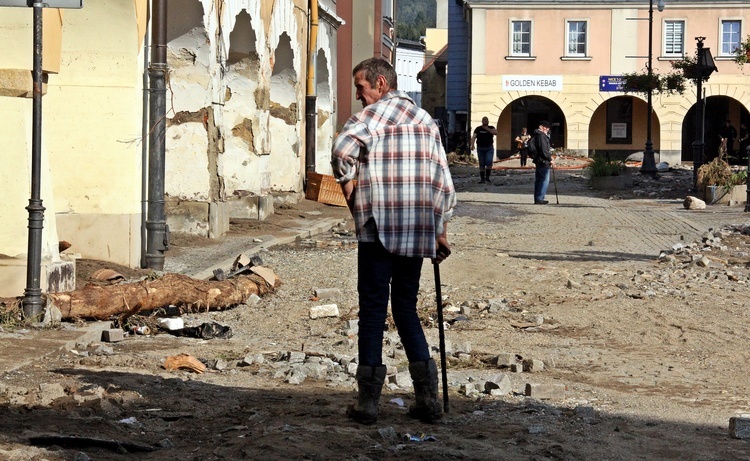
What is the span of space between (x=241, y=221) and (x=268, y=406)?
12.7 metres

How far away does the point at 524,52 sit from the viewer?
4950 centimetres

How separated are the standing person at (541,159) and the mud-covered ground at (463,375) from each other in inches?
375

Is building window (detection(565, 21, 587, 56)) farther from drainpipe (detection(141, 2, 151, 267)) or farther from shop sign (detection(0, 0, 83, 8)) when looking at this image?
shop sign (detection(0, 0, 83, 8))

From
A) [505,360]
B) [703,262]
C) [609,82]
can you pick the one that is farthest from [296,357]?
[609,82]

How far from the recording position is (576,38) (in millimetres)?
49188

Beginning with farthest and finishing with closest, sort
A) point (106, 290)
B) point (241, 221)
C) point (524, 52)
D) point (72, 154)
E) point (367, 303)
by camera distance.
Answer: point (524, 52) → point (241, 221) → point (72, 154) → point (106, 290) → point (367, 303)

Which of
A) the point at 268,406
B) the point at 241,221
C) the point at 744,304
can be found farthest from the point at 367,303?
→ the point at 241,221

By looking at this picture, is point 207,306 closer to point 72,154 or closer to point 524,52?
point 72,154

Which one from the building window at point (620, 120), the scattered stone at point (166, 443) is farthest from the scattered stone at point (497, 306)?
the building window at point (620, 120)

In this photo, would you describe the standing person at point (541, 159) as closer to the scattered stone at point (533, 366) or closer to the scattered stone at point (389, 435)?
the scattered stone at point (533, 366)

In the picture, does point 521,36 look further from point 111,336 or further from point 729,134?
point 111,336

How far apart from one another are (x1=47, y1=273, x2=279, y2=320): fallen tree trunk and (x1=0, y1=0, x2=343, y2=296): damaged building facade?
1.77 feet

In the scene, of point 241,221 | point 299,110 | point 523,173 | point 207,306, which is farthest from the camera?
point 523,173

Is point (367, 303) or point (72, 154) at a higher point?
point (72, 154)
